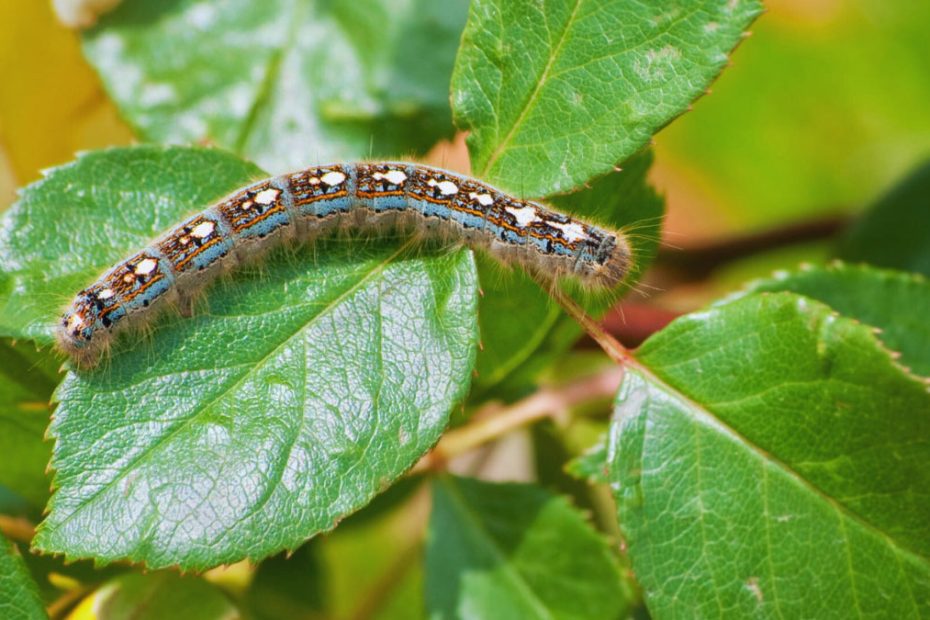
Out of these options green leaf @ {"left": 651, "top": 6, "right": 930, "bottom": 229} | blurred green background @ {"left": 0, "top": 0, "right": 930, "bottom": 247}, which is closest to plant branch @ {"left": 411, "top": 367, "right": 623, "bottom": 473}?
blurred green background @ {"left": 0, "top": 0, "right": 930, "bottom": 247}

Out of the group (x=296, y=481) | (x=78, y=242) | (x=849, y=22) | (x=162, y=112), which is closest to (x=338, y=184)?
(x=78, y=242)

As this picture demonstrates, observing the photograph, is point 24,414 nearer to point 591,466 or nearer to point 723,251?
point 591,466

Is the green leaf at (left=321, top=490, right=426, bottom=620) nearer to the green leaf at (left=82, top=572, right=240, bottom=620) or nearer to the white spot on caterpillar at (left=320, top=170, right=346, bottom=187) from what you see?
the green leaf at (left=82, top=572, right=240, bottom=620)

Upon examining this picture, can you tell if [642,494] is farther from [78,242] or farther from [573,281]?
[78,242]

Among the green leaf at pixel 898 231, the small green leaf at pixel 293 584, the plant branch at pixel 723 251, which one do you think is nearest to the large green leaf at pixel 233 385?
the small green leaf at pixel 293 584

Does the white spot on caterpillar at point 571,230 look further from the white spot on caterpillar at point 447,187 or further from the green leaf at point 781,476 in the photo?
the green leaf at point 781,476

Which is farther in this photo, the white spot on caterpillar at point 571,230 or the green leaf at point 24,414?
the white spot on caterpillar at point 571,230
